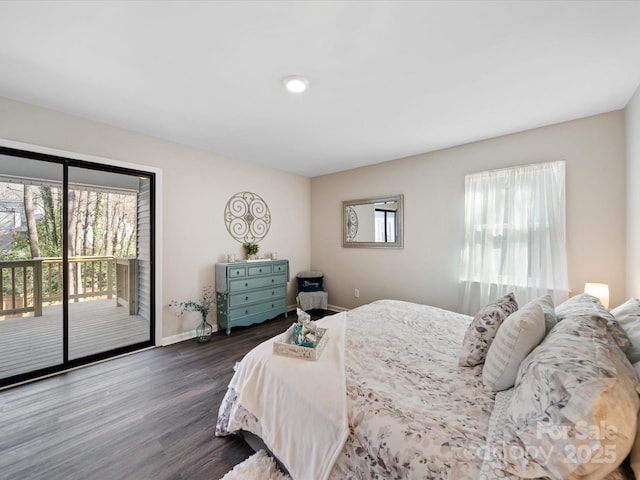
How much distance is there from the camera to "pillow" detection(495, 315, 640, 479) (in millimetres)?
698

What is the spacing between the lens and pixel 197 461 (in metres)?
1.55

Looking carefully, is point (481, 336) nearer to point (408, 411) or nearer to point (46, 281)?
point (408, 411)

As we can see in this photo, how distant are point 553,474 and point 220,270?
11.7 feet

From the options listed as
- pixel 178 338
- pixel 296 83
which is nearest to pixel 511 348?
pixel 296 83

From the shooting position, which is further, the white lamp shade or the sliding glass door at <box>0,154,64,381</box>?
the sliding glass door at <box>0,154,64,381</box>

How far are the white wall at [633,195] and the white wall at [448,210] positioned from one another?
5.5 inches

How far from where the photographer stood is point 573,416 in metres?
0.73

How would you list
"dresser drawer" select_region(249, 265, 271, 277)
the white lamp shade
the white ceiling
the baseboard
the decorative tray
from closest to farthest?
the white ceiling < the decorative tray < the white lamp shade < the baseboard < "dresser drawer" select_region(249, 265, 271, 277)

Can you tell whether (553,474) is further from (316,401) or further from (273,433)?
(273,433)

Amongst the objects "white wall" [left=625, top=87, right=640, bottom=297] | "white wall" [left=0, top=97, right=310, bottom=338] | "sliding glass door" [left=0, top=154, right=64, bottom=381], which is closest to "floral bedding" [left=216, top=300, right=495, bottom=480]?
"white wall" [left=625, top=87, right=640, bottom=297]

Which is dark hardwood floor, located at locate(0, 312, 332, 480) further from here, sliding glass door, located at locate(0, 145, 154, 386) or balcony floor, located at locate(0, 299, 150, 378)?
sliding glass door, located at locate(0, 145, 154, 386)

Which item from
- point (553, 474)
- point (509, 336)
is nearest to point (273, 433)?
point (553, 474)

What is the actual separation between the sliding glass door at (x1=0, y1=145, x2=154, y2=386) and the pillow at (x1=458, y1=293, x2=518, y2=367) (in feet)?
11.0

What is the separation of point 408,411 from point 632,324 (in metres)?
Result: 1.19
